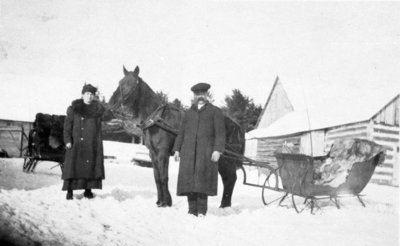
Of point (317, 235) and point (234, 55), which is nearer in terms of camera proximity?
point (317, 235)

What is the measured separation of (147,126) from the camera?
16.8 ft

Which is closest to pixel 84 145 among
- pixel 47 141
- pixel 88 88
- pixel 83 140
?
pixel 83 140

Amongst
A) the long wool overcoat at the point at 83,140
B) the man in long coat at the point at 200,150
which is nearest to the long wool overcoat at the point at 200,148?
the man in long coat at the point at 200,150

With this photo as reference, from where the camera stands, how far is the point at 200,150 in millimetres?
4438

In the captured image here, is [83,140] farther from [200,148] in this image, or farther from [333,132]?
[333,132]

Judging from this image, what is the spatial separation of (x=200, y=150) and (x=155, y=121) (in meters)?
1.00

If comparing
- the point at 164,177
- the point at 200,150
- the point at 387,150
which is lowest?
the point at 164,177

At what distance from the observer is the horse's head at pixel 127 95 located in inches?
208

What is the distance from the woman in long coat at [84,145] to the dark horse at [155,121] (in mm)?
480

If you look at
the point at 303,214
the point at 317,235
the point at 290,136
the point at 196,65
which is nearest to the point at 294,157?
the point at 303,214

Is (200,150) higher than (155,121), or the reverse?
(155,121)

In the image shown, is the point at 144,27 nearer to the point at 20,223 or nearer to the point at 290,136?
the point at 20,223

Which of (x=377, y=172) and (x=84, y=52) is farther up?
(x=84, y=52)

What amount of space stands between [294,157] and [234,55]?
211 cm
